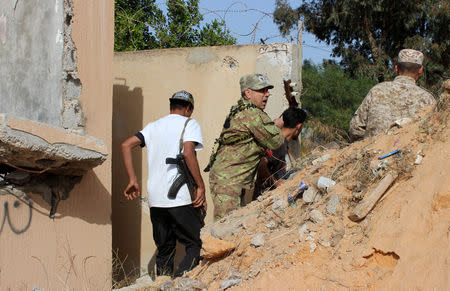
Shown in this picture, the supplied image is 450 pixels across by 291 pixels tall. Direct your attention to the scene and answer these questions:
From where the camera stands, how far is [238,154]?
4168 mm

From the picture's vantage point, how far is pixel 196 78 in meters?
5.54

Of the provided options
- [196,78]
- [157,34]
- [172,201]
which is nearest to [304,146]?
[196,78]

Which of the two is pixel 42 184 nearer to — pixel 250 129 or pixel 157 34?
pixel 250 129

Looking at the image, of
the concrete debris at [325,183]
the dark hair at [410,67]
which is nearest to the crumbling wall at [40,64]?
the concrete debris at [325,183]

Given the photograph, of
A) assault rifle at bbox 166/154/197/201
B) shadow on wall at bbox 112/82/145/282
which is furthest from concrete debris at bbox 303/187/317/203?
shadow on wall at bbox 112/82/145/282

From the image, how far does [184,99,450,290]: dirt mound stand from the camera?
2592 millimetres

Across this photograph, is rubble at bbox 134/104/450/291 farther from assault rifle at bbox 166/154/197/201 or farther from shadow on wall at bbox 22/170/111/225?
shadow on wall at bbox 22/170/111/225

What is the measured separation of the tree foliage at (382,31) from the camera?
15.4m

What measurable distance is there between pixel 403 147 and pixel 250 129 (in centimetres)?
129

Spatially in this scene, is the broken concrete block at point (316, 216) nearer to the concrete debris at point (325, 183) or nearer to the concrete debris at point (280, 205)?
the concrete debris at point (325, 183)

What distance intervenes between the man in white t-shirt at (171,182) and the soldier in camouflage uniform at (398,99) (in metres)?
1.35

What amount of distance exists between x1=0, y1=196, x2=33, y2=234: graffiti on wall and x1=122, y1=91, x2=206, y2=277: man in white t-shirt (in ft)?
2.58

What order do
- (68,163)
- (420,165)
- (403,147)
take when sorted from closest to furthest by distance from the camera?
(420,165) → (403,147) → (68,163)

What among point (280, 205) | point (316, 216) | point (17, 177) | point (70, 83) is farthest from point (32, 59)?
point (316, 216)
